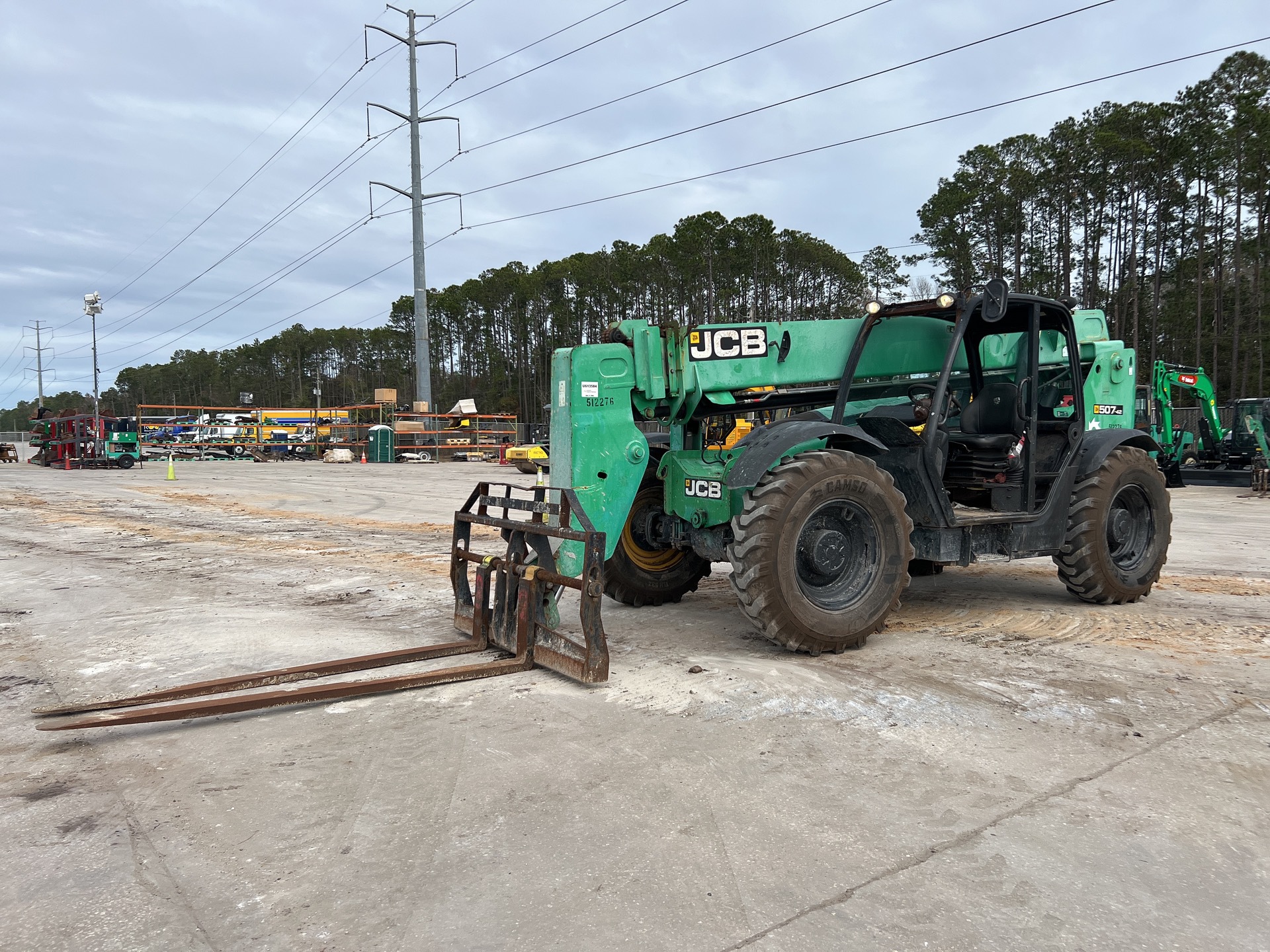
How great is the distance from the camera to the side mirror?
6.10 m

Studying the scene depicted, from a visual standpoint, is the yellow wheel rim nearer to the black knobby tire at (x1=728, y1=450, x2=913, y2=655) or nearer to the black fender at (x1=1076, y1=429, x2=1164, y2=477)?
the black knobby tire at (x1=728, y1=450, x2=913, y2=655)

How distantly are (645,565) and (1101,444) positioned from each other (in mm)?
3880

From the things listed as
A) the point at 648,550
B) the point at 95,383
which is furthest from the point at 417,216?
the point at 648,550

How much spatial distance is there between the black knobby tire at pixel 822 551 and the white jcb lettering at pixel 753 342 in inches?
37.4

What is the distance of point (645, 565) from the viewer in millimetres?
7070

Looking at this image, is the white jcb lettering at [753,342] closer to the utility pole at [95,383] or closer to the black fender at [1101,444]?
the black fender at [1101,444]

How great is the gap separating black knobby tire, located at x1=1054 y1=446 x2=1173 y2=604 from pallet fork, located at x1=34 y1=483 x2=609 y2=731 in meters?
4.10

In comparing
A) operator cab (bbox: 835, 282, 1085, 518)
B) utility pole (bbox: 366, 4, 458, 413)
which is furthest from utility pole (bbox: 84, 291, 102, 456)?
operator cab (bbox: 835, 282, 1085, 518)

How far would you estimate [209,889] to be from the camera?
2.80 m

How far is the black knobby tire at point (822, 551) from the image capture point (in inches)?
206

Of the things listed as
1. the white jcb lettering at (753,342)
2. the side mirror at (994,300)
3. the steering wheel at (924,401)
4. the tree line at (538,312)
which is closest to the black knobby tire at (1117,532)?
Result: the steering wheel at (924,401)

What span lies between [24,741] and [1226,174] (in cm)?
4673

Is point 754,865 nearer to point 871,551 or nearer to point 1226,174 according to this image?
point 871,551

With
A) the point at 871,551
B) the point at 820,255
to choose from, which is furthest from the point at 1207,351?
the point at 871,551
